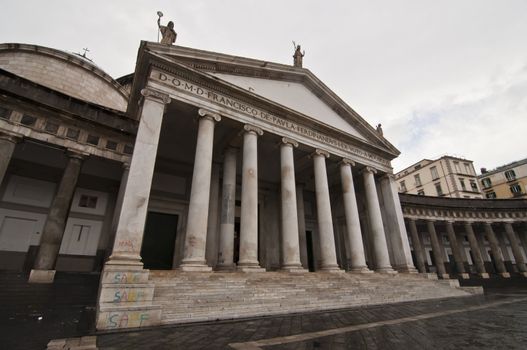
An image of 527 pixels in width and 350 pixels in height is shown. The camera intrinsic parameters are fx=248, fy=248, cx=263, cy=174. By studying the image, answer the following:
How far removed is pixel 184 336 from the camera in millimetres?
4496

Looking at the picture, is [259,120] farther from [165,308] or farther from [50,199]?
[50,199]

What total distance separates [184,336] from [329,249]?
8.18m

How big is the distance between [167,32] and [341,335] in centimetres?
1202

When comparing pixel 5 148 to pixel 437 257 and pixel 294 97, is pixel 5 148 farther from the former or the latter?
pixel 437 257

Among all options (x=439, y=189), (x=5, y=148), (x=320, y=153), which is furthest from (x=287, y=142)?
(x=439, y=189)

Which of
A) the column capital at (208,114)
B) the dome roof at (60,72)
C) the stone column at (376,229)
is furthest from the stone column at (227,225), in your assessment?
the dome roof at (60,72)

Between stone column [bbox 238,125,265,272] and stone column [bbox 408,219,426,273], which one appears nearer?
stone column [bbox 238,125,265,272]

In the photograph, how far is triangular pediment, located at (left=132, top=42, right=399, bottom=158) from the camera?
10.3 meters

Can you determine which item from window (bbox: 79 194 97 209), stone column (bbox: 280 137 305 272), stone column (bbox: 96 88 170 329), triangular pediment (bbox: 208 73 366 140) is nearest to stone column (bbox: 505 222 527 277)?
triangular pediment (bbox: 208 73 366 140)

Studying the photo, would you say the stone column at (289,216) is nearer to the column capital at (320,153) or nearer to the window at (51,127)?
the column capital at (320,153)

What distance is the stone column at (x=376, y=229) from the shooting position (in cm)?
1316

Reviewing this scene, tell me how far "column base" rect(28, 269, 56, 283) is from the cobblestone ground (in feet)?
22.0

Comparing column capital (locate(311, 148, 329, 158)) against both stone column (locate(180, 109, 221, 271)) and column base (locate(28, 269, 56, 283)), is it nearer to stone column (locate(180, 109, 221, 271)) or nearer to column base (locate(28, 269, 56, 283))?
stone column (locate(180, 109, 221, 271))

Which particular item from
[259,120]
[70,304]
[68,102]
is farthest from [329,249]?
[68,102]
